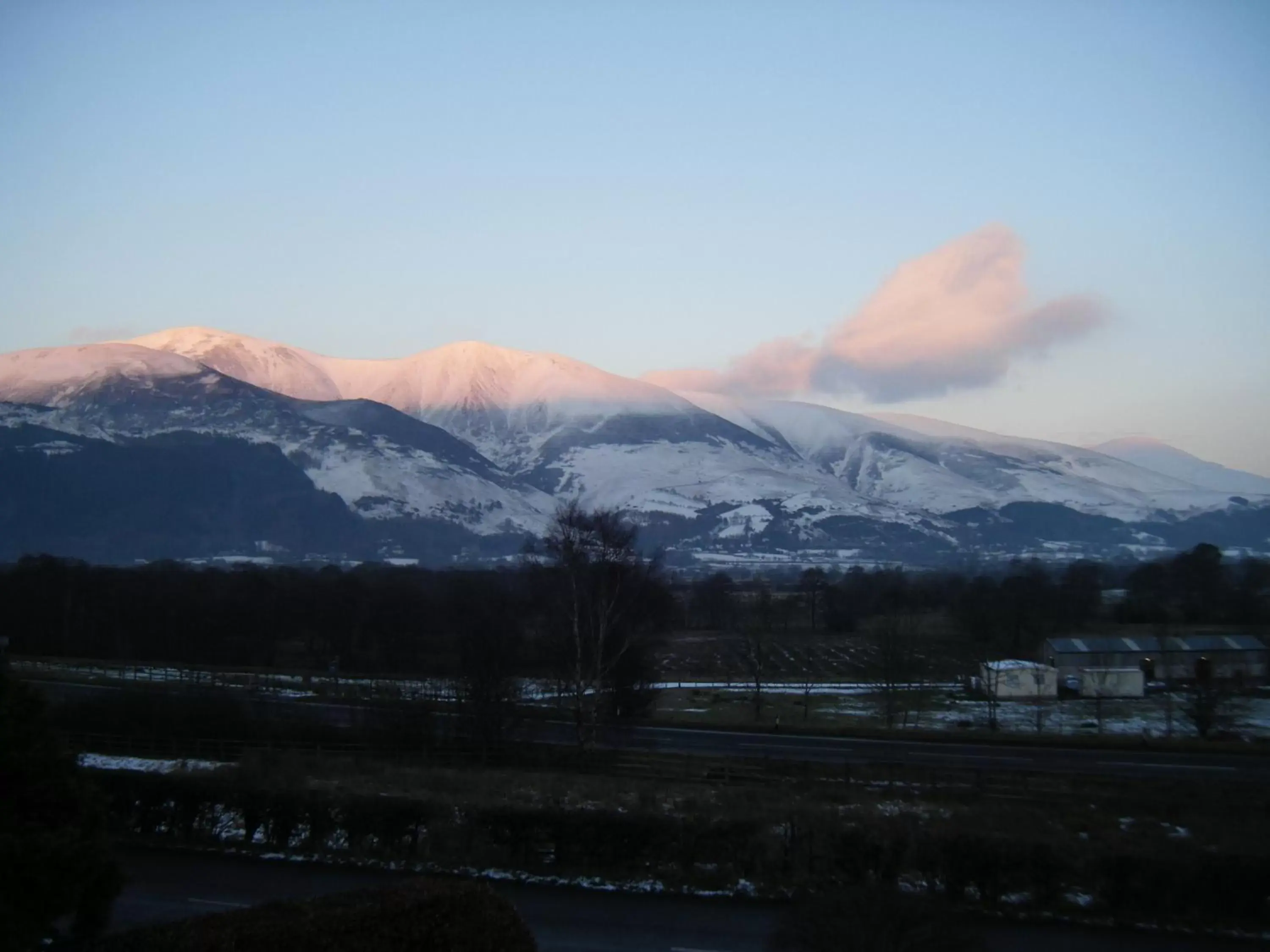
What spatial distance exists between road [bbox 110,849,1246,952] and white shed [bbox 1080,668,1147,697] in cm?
3017

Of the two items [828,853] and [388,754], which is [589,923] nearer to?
[828,853]

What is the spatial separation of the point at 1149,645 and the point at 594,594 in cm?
2958

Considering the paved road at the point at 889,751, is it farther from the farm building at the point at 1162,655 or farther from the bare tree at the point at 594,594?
the farm building at the point at 1162,655

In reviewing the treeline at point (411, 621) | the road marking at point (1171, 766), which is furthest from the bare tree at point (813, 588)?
the road marking at point (1171, 766)

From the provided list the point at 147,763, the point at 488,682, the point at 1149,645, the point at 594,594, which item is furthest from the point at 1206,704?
the point at 147,763

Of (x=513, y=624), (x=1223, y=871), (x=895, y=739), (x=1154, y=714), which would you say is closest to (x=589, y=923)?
(x=1223, y=871)

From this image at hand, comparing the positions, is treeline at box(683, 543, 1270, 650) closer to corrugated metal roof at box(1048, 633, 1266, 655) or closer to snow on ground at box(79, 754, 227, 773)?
corrugated metal roof at box(1048, 633, 1266, 655)

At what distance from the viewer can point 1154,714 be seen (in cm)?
3494

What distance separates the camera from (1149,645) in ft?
147

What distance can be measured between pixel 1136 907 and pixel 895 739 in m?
15.3

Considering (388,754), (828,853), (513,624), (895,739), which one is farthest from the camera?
(513,624)

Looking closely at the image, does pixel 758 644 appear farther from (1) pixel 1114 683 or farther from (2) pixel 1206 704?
(2) pixel 1206 704

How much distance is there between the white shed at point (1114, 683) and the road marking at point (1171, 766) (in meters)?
16.0

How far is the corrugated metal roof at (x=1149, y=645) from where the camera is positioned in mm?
42906
